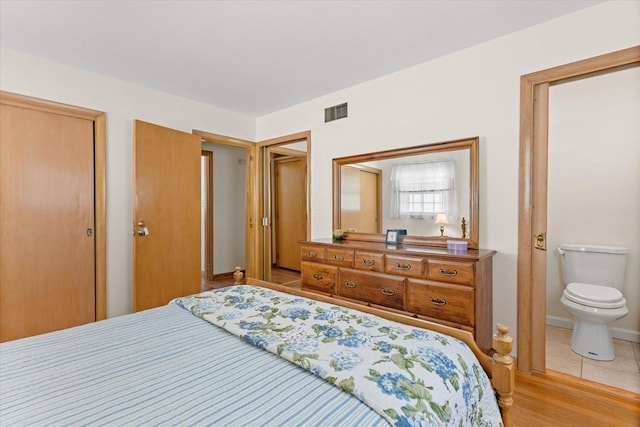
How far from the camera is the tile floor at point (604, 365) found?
202cm

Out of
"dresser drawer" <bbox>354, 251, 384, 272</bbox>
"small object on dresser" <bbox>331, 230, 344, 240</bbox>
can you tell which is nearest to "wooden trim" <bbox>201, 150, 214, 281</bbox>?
"small object on dresser" <bbox>331, 230, 344, 240</bbox>

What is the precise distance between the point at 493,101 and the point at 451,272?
135cm

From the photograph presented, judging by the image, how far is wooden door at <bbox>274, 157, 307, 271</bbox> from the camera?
5.32m

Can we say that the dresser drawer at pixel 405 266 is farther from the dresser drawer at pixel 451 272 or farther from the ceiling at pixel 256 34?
the ceiling at pixel 256 34

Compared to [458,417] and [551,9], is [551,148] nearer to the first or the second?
[551,9]

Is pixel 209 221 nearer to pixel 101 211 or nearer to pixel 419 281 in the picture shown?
pixel 101 211

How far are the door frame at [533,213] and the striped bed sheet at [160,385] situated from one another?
6.32 feet

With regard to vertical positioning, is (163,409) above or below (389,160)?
below

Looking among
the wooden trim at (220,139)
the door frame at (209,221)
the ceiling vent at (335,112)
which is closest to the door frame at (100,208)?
the wooden trim at (220,139)

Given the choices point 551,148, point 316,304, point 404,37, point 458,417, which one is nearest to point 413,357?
point 458,417

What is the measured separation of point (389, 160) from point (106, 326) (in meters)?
2.46

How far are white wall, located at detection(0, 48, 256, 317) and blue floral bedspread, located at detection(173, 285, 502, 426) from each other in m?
2.03

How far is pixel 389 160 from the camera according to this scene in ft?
9.52

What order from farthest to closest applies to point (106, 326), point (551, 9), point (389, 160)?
point (389, 160) < point (551, 9) < point (106, 326)
